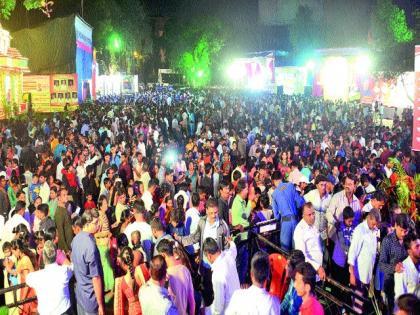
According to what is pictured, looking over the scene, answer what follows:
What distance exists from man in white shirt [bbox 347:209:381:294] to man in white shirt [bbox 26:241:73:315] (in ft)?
11.3

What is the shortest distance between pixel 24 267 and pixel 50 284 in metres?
1.14

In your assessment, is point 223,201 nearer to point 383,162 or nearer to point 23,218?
point 23,218

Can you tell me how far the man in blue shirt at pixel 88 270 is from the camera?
18.3ft

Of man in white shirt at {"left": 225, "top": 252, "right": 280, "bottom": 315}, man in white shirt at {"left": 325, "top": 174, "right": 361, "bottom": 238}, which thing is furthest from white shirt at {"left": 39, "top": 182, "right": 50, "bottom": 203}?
man in white shirt at {"left": 225, "top": 252, "right": 280, "bottom": 315}

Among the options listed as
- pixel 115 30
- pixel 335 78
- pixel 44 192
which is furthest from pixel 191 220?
pixel 115 30

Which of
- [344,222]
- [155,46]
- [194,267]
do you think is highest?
[155,46]

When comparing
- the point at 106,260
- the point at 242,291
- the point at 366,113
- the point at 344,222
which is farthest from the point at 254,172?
the point at 366,113

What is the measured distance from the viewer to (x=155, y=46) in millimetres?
99062

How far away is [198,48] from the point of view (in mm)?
76562

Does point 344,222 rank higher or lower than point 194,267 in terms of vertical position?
higher

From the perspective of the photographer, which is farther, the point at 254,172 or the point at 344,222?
the point at 254,172

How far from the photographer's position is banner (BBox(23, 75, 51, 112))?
34.2 m

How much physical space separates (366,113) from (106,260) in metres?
18.1

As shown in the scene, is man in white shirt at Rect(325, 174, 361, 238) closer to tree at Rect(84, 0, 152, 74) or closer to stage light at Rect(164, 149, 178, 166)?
stage light at Rect(164, 149, 178, 166)
